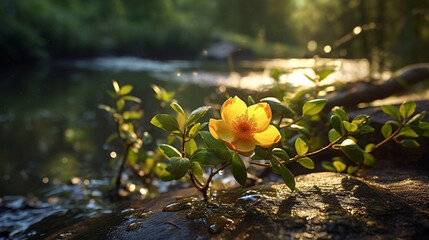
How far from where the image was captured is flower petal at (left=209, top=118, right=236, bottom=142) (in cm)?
108

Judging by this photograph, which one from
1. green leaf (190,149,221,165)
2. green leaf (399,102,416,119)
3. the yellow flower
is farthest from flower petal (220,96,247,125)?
green leaf (399,102,416,119)

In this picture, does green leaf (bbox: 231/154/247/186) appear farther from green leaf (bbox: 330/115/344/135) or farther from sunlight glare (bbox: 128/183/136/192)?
sunlight glare (bbox: 128/183/136/192)

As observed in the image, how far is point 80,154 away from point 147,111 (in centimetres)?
155

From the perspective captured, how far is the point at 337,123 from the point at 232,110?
1.27ft

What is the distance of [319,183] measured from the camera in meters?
1.34

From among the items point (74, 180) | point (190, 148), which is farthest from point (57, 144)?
point (190, 148)

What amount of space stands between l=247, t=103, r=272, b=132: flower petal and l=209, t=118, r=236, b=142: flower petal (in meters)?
0.09

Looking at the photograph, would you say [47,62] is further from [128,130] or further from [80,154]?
[128,130]

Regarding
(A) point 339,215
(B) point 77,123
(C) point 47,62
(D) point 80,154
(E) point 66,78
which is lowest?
(A) point 339,215

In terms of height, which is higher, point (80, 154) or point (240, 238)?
point (80, 154)

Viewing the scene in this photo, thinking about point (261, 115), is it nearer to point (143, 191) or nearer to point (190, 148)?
point (190, 148)

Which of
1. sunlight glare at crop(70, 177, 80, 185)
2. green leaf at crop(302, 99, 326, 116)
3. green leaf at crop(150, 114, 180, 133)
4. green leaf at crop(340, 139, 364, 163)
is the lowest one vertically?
sunlight glare at crop(70, 177, 80, 185)

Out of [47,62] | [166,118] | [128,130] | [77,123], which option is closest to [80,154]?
[77,123]

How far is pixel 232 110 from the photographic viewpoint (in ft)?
3.66
